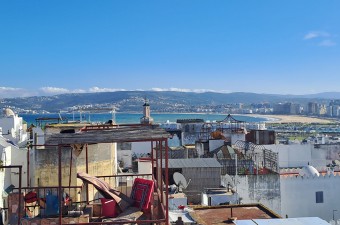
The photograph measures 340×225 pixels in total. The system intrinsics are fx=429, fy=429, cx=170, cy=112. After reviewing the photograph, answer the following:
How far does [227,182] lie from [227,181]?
0.10 meters

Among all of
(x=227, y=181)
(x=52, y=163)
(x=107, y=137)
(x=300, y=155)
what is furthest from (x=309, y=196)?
(x=107, y=137)

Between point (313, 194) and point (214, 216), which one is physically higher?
point (214, 216)

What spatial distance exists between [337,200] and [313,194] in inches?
62.8

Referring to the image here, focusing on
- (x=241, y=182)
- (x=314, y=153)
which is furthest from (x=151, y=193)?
(x=314, y=153)

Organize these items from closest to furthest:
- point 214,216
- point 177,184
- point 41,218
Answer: point 41,218 < point 214,216 < point 177,184

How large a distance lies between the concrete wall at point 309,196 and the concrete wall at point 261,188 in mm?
845

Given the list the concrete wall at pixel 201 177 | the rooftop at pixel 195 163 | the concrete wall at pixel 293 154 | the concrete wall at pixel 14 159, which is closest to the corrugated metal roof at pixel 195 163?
the rooftop at pixel 195 163

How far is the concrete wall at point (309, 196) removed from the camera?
25625 millimetres

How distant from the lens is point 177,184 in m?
22.1

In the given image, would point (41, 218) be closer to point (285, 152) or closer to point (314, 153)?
point (285, 152)

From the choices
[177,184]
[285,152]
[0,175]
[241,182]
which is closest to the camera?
[0,175]

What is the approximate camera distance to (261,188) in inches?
974

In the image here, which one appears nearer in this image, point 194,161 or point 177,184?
point 177,184

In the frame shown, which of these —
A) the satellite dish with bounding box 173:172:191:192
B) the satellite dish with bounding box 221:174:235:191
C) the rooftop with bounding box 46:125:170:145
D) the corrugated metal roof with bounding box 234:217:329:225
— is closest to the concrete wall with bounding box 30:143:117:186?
the satellite dish with bounding box 173:172:191:192
